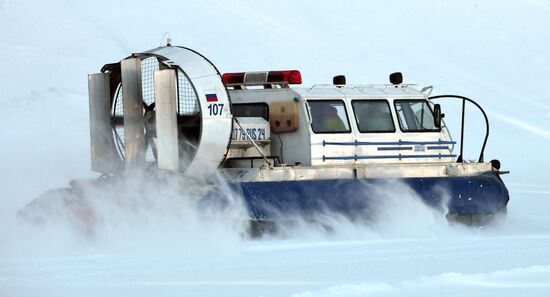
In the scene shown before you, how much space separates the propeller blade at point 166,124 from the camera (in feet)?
35.4

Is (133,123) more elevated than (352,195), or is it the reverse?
(133,123)

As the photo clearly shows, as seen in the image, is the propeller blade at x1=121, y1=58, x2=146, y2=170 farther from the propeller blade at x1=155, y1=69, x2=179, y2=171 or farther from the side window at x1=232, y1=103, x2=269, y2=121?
the side window at x1=232, y1=103, x2=269, y2=121

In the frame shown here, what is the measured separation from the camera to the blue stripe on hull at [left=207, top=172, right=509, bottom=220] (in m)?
11.1

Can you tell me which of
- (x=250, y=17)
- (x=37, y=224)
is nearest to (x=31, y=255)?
(x=37, y=224)

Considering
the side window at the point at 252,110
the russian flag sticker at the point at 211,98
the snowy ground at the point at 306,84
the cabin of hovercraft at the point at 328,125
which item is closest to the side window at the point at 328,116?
the cabin of hovercraft at the point at 328,125

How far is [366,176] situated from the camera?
39.3 ft

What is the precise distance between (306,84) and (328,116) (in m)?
16.3

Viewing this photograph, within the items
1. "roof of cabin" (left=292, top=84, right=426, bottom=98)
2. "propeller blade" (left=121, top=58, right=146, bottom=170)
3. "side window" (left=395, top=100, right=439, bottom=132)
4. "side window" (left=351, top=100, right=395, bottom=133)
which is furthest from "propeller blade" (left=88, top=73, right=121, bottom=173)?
"side window" (left=395, top=100, right=439, bottom=132)

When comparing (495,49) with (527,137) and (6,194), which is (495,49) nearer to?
(527,137)

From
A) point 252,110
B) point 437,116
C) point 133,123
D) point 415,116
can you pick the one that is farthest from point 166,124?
point 437,116

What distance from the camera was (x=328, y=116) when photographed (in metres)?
12.1

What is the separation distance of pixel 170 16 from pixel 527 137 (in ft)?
37.5

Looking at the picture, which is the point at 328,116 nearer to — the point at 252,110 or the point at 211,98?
the point at 252,110

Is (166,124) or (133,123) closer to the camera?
(166,124)
